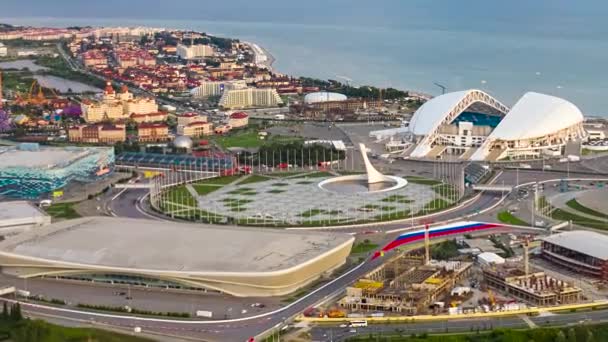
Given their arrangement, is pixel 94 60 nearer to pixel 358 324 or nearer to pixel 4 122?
pixel 4 122

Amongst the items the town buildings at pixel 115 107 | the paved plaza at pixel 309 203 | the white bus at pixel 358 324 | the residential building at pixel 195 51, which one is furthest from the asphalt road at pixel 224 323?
the residential building at pixel 195 51

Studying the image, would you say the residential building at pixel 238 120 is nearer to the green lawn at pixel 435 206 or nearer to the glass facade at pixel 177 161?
the glass facade at pixel 177 161

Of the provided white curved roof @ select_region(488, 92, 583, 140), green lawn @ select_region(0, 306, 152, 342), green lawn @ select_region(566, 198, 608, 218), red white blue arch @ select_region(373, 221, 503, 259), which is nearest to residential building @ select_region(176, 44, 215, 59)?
white curved roof @ select_region(488, 92, 583, 140)

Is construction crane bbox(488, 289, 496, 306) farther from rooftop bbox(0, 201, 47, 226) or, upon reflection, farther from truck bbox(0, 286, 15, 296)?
rooftop bbox(0, 201, 47, 226)

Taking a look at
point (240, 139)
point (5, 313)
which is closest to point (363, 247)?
point (5, 313)

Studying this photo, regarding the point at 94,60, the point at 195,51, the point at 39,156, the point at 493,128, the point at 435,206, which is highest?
the point at 195,51

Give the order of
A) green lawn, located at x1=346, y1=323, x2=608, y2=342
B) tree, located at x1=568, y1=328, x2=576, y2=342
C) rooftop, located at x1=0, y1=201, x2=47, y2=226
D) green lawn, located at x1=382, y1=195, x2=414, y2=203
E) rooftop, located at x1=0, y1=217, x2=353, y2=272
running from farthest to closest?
green lawn, located at x1=382, y1=195, x2=414, y2=203 → rooftop, located at x1=0, y1=201, x2=47, y2=226 → rooftop, located at x1=0, y1=217, x2=353, y2=272 → green lawn, located at x1=346, y1=323, x2=608, y2=342 → tree, located at x1=568, y1=328, x2=576, y2=342
